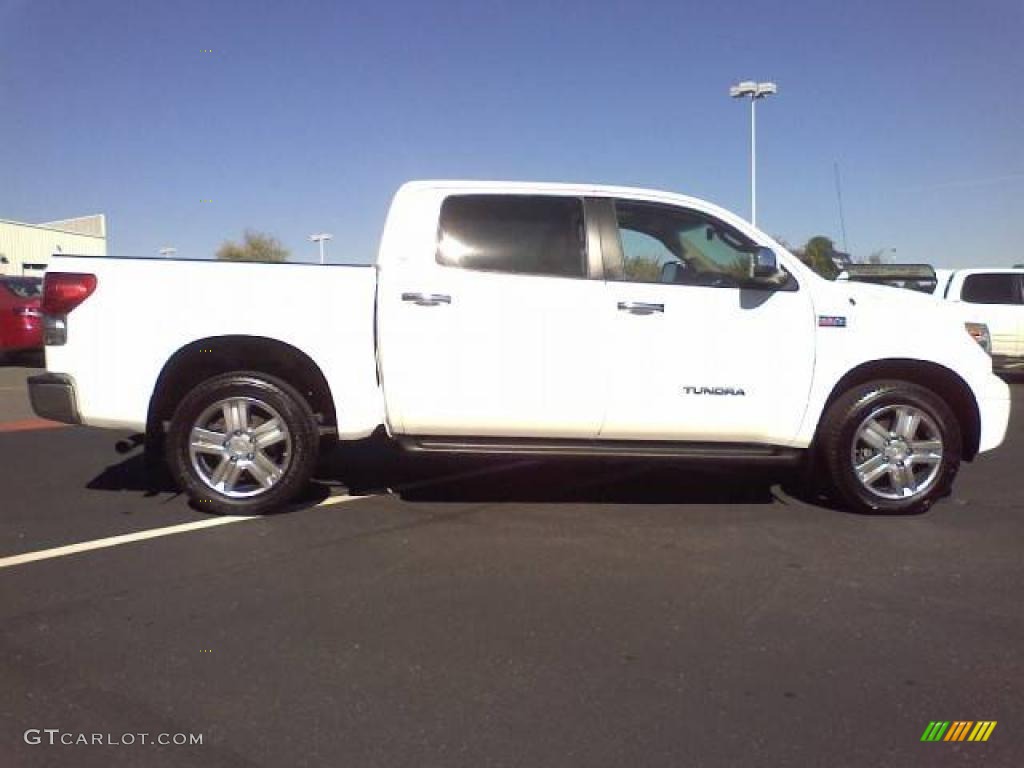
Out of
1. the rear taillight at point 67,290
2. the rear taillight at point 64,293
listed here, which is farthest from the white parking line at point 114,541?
the rear taillight at point 67,290

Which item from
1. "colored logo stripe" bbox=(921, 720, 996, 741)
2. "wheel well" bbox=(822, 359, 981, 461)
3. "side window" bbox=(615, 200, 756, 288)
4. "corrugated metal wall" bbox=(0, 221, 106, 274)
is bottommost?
"colored logo stripe" bbox=(921, 720, 996, 741)

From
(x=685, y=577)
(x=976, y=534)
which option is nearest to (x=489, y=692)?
(x=685, y=577)

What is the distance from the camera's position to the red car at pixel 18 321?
1434 centimetres

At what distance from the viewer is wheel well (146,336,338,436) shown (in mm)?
5066

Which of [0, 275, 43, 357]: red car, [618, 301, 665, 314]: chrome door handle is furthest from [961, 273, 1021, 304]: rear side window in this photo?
[0, 275, 43, 357]: red car

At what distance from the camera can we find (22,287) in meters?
15.1

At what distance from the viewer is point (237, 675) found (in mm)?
3158

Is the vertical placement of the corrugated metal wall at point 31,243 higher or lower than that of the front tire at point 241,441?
higher

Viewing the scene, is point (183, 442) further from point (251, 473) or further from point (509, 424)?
point (509, 424)

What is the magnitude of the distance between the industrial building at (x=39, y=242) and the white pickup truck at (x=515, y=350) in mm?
45886

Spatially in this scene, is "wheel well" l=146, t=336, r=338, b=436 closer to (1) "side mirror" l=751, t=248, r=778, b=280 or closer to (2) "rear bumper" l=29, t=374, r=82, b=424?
(2) "rear bumper" l=29, t=374, r=82, b=424

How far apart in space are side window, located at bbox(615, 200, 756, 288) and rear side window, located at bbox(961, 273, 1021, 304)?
33.7ft

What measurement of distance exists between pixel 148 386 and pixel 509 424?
2166 millimetres

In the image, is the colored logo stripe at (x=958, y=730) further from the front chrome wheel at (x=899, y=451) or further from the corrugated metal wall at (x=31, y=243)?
the corrugated metal wall at (x=31, y=243)
